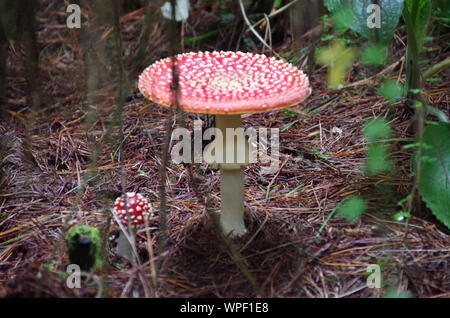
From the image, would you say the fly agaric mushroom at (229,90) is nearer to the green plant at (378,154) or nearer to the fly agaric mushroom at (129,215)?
the fly agaric mushroom at (129,215)

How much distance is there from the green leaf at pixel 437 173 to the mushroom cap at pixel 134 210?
4.80 feet

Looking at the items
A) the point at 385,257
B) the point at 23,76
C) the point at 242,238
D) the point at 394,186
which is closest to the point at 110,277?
the point at 242,238

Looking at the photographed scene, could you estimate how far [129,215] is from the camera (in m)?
2.80

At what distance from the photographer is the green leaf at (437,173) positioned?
9.70 ft

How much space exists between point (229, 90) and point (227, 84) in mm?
98

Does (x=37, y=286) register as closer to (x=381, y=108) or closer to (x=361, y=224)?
(x=361, y=224)

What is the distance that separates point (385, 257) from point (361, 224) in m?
0.32

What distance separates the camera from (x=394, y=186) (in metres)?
3.22

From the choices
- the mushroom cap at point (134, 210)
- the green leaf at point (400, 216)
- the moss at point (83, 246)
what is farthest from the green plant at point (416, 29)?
the moss at point (83, 246)

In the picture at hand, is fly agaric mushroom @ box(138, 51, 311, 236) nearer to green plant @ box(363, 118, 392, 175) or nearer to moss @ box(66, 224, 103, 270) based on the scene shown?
green plant @ box(363, 118, 392, 175)

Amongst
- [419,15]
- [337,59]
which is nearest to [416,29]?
[419,15]

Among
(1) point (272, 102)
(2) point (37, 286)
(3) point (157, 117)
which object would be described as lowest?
(2) point (37, 286)

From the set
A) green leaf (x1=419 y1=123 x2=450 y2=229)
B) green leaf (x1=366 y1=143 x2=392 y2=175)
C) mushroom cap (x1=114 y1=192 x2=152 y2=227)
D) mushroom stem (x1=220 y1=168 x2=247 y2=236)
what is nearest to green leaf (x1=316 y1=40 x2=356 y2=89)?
green leaf (x1=366 y1=143 x2=392 y2=175)

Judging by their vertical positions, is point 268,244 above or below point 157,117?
below
